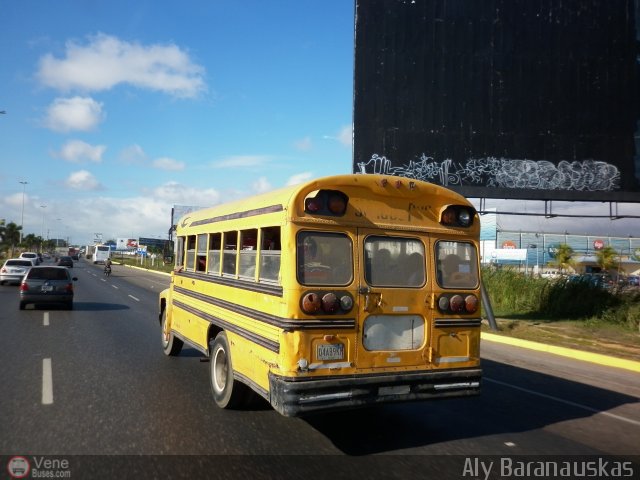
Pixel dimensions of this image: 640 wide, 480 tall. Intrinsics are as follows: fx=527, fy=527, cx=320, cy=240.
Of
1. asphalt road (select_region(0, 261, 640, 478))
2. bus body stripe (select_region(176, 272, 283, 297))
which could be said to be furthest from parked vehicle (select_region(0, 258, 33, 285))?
bus body stripe (select_region(176, 272, 283, 297))

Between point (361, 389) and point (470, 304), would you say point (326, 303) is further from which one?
point (470, 304)

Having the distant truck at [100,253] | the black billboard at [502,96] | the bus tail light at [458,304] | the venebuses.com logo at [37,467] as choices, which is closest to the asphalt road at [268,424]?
the venebuses.com logo at [37,467]

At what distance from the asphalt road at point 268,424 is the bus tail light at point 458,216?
7.19 ft

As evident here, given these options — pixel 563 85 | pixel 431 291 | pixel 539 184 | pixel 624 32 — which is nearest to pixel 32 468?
pixel 431 291

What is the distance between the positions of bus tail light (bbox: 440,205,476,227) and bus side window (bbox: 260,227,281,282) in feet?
5.98

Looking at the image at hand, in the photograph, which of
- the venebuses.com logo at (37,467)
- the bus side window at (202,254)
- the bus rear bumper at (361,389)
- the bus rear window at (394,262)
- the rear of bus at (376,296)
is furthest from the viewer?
the bus side window at (202,254)

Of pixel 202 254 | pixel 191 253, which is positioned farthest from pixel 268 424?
pixel 191 253

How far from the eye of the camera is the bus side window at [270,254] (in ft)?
16.6

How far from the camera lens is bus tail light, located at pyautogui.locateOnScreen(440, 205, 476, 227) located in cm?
561

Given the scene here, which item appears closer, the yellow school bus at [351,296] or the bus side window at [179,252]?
the yellow school bus at [351,296]

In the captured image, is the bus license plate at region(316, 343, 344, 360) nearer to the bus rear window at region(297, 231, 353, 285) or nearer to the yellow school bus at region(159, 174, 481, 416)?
the yellow school bus at region(159, 174, 481, 416)

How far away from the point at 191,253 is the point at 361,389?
4.09m

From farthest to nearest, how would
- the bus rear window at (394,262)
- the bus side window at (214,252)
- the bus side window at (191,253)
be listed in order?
the bus side window at (191,253), the bus side window at (214,252), the bus rear window at (394,262)

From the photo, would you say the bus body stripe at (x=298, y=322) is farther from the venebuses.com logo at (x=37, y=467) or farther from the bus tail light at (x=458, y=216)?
the venebuses.com logo at (x=37, y=467)
